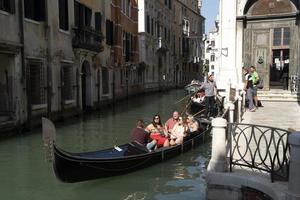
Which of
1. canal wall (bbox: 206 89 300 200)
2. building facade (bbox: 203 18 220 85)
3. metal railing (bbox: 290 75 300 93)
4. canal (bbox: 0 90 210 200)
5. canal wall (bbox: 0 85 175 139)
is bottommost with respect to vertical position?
canal (bbox: 0 90 210 200)

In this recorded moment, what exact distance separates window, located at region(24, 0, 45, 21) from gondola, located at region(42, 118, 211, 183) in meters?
6.19

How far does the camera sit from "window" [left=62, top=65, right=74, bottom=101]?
46.6 ft

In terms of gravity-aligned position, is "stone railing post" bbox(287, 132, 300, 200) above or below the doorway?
below

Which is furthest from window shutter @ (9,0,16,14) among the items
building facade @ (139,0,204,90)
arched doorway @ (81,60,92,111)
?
building facade @ (139,0,204,90)

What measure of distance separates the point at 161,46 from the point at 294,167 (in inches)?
1168

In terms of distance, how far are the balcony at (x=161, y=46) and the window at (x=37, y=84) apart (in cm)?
2075

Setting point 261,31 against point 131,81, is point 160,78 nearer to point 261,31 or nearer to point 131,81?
point 131,81

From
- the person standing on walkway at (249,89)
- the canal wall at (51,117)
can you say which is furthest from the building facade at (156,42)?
the person standing on walkway at (249,89)

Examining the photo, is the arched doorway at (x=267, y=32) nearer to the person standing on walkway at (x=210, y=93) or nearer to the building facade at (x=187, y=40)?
the person standing on walkway at (x=210, y=93)

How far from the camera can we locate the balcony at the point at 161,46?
1276 inches

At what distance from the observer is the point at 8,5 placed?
10.3 metres

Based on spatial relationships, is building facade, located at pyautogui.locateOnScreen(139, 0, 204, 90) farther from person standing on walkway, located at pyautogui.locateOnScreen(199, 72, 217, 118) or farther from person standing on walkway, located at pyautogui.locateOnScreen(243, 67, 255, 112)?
person standing on walkway, located at pyautogui.locateOnScreen(243, 67, 255, 112)

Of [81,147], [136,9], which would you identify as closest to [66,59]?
[81,147]

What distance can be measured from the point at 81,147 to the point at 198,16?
146 feet
